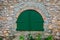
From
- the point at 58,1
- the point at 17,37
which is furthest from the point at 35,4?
the point at 17,37

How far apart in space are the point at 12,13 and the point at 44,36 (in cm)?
176

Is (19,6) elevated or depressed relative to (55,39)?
elevated

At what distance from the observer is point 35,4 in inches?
422

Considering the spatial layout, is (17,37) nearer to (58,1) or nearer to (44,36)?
(44,36)

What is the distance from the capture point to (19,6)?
35.3 ft

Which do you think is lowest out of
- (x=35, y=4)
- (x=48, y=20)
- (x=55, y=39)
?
(x=55, y=39)

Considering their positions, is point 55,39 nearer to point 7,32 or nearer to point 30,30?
point 30,30

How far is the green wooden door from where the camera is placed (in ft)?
35.2

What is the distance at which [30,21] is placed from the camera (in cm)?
1076

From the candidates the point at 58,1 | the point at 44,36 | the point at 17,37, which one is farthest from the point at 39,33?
the point at 58,1

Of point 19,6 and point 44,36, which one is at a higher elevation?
point 19,6

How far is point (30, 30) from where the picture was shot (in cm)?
1076

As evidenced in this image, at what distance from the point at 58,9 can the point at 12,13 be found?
2068 millimetres

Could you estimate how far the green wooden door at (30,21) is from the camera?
10.7m
